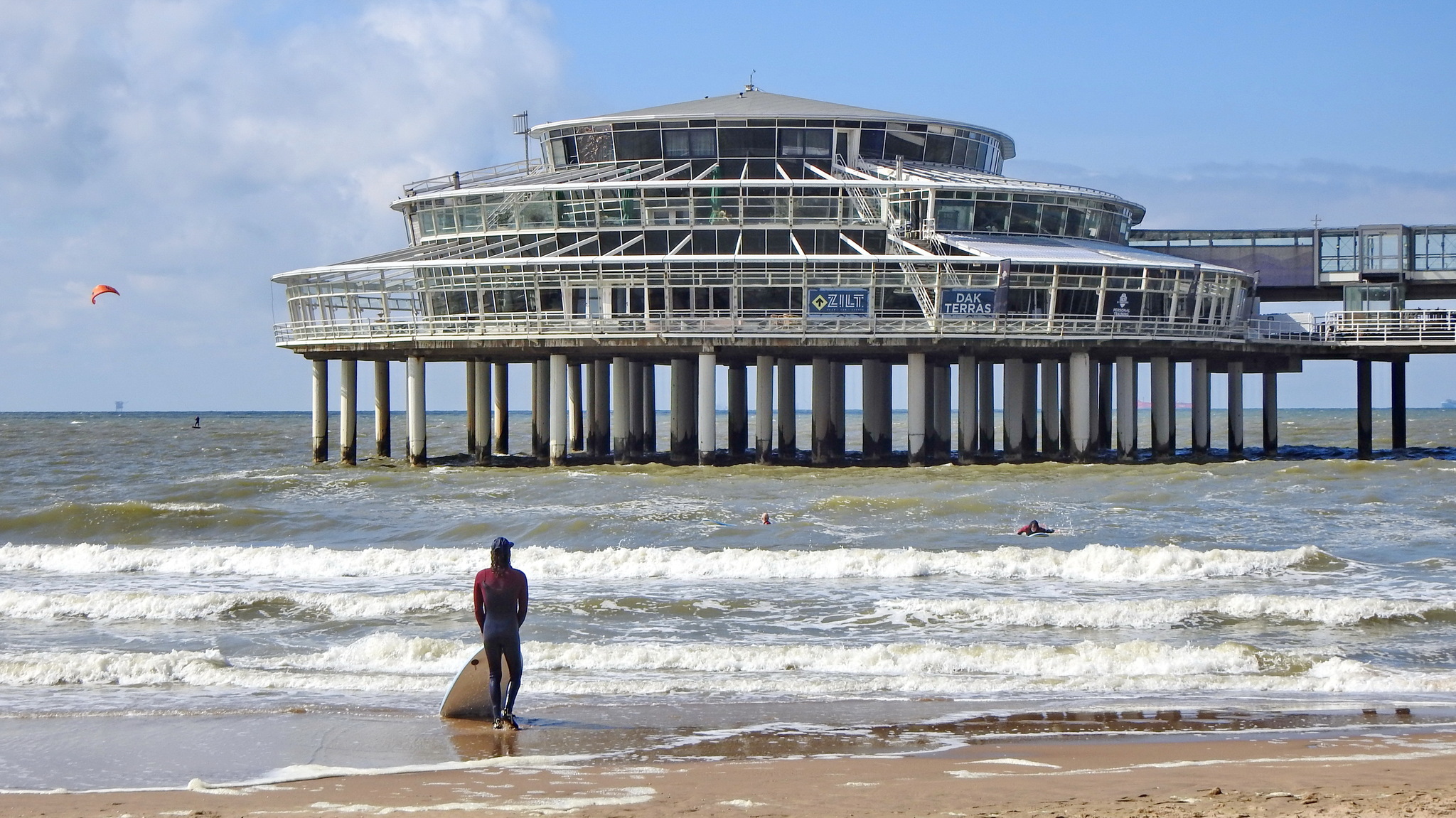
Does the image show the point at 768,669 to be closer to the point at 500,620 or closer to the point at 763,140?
the point at 500,620

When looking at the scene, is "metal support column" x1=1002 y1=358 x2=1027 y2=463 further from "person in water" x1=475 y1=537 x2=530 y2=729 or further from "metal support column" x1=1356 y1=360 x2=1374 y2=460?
"person in water" x1=475 y1=537 x2=530 y2=729

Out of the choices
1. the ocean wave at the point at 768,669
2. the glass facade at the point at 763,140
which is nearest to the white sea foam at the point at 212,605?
the ocean wave at the point at 768,669

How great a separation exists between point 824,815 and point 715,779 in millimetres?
1363

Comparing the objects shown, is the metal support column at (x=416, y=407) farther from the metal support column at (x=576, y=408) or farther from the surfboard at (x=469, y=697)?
the surfboard at (x=469, y=697)

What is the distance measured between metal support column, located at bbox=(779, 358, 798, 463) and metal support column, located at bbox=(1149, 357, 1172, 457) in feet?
37.7

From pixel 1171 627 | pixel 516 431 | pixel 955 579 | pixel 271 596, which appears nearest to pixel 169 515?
pixel 271 596

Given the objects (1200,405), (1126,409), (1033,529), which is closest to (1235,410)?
(1200,405)

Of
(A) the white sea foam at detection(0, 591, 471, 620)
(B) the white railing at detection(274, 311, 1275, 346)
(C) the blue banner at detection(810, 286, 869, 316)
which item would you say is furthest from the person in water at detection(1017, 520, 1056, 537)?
(C) the blue banner at detection(810, 286, 869, 316)

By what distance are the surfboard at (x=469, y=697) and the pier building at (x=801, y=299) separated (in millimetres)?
31128

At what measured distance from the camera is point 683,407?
163 ft

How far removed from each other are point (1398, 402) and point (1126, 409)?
44.5ft

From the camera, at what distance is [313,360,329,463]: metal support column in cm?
4969

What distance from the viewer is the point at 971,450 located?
45.9m

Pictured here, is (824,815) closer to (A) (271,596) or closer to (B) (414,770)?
(B) (414,770)
